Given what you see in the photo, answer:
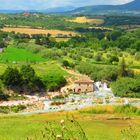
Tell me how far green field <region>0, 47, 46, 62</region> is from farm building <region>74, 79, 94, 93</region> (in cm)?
2525

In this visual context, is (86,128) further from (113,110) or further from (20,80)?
(20,80)

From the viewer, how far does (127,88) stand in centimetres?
6022

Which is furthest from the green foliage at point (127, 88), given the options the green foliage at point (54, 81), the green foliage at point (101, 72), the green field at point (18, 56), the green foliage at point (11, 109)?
the green field at point (18, 56)

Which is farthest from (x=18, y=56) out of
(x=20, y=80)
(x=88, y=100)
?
(x=88, y=100)

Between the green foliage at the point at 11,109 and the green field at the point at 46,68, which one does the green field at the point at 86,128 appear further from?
the green field at the point at 46,68

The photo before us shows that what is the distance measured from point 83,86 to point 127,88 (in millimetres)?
7651

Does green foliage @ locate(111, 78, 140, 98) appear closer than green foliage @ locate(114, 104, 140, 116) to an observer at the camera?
No

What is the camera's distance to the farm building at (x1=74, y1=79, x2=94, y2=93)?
6425cm

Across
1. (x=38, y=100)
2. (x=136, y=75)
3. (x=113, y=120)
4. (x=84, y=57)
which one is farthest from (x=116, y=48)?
(x=113, y=120)

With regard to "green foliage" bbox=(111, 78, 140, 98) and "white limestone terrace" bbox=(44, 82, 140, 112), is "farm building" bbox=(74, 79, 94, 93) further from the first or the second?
"green foliage" bbox=(111, 78, 140, 98)

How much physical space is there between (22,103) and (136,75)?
24.7m

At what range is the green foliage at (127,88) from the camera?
59.7 meters

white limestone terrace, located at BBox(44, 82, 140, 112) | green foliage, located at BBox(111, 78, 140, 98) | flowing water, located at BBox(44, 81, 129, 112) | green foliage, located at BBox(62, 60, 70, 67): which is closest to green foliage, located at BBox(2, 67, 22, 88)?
white limestone terrace, located at BBox(44, 82, 140, 112)

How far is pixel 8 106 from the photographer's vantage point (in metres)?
50.9
